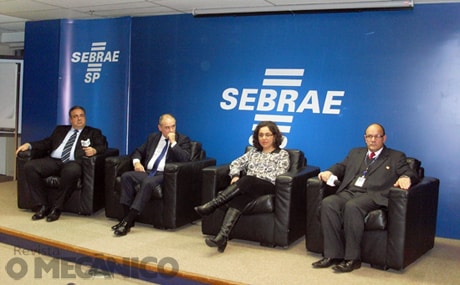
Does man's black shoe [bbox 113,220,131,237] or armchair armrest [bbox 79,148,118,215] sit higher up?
armchair armrest [bbox 79,148,118,215]

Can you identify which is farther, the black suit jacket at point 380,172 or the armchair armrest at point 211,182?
the armchair armrest at point 211,182

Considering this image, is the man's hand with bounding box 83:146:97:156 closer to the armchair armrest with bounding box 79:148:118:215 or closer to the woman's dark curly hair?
the armchair armrest with bounding box 79:148:118:215

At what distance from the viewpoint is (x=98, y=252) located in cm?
420

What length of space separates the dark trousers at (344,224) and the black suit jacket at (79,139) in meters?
2.66

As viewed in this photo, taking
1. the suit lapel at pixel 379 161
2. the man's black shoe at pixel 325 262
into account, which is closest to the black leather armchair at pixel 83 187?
the man's black shoe at pixel 325 262

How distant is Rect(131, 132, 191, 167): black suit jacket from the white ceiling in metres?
1.44

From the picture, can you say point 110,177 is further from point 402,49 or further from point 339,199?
point 402,49

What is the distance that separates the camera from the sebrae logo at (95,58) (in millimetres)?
6734

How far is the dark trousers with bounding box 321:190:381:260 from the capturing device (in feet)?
13.0

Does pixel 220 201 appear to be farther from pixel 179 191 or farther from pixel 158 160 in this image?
pixel 158 160

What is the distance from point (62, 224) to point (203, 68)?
2369mm

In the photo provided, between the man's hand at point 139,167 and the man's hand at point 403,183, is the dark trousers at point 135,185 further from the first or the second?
the man's hand at point 403,183

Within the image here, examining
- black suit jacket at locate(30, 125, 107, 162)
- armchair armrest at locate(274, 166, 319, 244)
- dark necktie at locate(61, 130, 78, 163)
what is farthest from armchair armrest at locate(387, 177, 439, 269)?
dark necktie at locate(61, 130, 78, 163)

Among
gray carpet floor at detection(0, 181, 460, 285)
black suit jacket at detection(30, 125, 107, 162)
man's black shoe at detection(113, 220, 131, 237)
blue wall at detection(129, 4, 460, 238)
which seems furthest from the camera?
black suit jacket at detection(30, 125, 107, 162)
